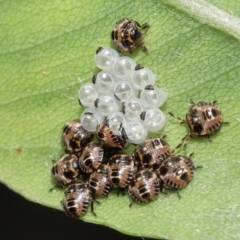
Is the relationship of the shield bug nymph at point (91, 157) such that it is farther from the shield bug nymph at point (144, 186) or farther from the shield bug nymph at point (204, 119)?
the shield bug nymph at point (204, 119)

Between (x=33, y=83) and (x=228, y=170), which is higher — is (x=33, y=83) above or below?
above

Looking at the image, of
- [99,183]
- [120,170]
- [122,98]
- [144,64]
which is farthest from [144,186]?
[144,64]

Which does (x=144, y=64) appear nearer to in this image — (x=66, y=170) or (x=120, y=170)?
(x=120, y=170)

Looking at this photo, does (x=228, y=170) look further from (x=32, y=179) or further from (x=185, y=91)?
(x=32, y=179)

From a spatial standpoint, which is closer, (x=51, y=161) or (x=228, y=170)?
(x=228, y=170)

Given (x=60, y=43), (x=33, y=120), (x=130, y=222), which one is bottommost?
(x=130, y=222)

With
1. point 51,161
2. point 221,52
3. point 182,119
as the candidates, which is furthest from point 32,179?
point 221,52

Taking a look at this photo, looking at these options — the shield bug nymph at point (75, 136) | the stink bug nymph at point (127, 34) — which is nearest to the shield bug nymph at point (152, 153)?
the shield bug nymph at point (75, 136)
